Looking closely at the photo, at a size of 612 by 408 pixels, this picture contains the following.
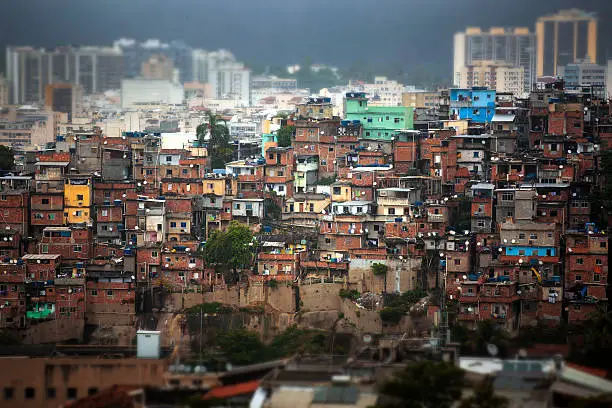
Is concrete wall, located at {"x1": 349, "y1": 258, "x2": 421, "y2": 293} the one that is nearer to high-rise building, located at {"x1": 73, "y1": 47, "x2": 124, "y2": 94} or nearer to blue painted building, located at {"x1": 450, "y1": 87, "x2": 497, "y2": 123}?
blue painted building, located at {"x1": 450, "y1": 87, "x2": 497, "y2": 123}

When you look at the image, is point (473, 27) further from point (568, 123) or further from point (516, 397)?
point (516, 397)

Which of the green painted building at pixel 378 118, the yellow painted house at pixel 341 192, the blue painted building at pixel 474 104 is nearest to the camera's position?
the yellow painted house at pixel 341 192

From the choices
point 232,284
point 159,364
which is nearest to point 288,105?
point 232,284

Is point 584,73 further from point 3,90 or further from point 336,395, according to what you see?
point 336,395

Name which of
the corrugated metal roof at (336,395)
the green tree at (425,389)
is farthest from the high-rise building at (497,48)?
the corrugated metal roof at (336,395)

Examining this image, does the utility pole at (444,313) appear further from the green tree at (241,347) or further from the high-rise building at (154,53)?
the high-rise building at (154,53)

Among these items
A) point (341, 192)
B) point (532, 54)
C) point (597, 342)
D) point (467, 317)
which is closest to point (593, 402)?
point (597, 342)
